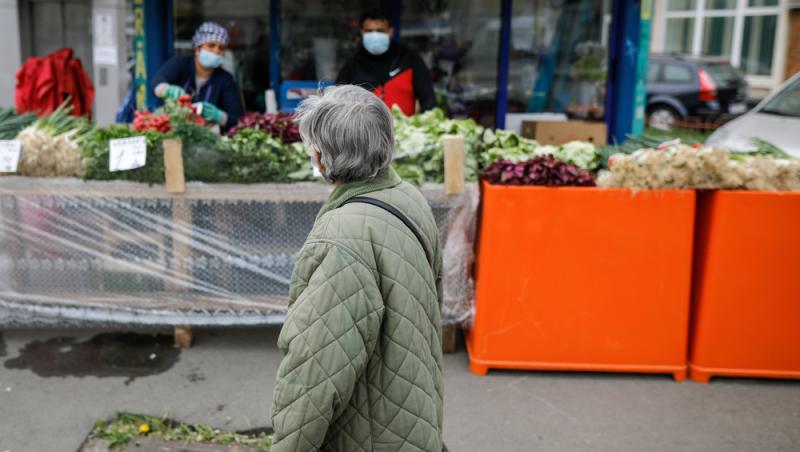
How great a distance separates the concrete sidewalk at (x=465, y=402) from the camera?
371 centimetres

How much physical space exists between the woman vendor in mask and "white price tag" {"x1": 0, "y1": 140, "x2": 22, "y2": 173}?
100 cm

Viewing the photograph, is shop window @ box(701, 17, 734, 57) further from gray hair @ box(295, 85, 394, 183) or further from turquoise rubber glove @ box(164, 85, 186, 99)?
gray hair @ box(295, 85, 394, 183)

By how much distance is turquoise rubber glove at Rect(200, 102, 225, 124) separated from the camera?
4949 mm

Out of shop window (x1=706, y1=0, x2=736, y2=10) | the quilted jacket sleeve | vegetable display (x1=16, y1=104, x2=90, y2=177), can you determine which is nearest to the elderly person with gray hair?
the quilted jacket sleeve

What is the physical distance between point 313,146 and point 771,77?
21545 mm

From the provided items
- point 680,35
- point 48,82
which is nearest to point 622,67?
point 48,82

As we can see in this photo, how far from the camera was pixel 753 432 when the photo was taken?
382 cm

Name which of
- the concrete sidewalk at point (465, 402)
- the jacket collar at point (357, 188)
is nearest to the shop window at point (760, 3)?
the concrete sidewalk at point (465, 402)

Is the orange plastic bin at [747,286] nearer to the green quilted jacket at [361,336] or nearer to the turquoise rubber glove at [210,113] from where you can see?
the green quilted jacket at [361,336]

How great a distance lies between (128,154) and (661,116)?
1396cm

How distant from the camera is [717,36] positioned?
74.6 feet

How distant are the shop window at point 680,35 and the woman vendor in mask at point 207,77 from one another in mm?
21127

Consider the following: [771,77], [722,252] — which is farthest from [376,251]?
[771,77]

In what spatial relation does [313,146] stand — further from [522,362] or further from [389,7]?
[389,7]
